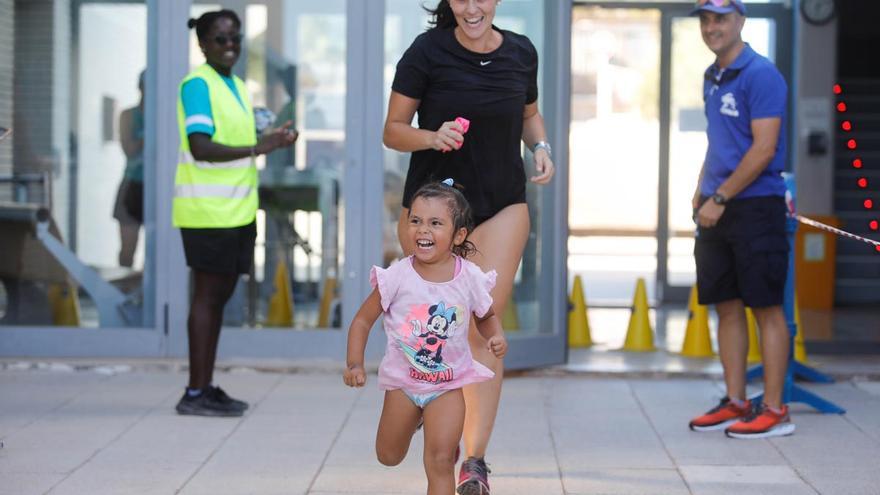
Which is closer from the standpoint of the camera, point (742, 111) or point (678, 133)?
point (742, 111)

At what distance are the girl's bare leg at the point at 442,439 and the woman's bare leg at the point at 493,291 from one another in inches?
21.3

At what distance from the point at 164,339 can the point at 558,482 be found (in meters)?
3.37

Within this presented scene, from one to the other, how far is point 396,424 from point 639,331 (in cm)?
468

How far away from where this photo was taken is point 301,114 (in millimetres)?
7773

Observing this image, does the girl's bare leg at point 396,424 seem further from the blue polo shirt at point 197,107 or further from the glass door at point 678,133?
the glass door at point 678,133

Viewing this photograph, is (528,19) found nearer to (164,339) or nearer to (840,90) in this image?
(164,339)

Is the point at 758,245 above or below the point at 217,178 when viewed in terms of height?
below

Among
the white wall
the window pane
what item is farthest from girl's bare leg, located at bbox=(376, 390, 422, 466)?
the white wall

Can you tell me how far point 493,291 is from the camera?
4688 millimetres

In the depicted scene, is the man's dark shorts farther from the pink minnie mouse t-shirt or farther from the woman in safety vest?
the pink minnie mouse t-shirt

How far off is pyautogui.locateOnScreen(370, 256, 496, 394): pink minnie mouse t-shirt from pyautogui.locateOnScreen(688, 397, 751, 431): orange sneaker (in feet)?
7.22

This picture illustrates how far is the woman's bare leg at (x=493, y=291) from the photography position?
4672 millimetres

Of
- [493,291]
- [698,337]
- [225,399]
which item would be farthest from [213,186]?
[698,337]

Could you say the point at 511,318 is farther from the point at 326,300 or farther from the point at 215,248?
the point at 215,248
